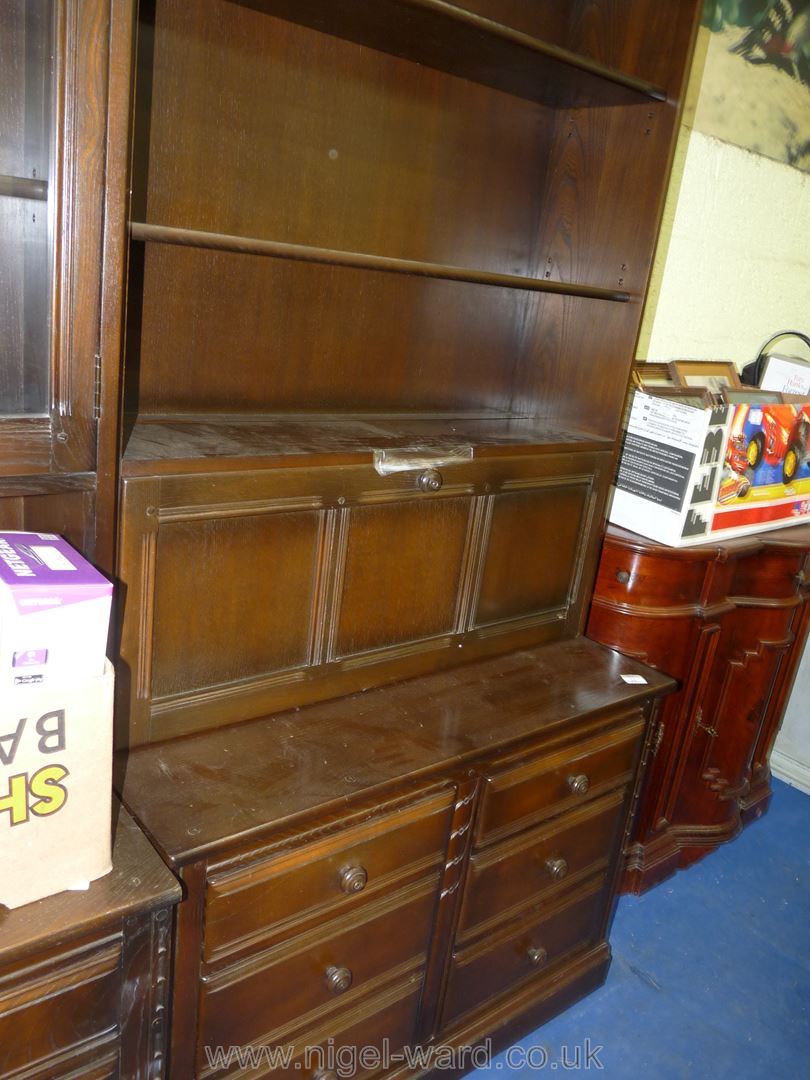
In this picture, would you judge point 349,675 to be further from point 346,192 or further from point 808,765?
point 808,765

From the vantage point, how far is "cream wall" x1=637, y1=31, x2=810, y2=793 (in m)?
2.51

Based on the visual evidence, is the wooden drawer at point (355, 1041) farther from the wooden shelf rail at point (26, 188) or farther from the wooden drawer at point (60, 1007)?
the wooden shelf rail at point (26, 188)

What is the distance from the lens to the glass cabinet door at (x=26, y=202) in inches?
40.8

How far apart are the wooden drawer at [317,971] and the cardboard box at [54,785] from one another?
14.5 inches

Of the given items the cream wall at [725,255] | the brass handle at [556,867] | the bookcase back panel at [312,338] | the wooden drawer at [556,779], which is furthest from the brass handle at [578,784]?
the cream wall at [725,255]

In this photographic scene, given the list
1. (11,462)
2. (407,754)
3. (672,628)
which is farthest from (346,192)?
(672,628)

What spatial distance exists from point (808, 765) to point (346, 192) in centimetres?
263

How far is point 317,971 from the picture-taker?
143 centimetres

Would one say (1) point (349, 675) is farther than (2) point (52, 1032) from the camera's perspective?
Yes

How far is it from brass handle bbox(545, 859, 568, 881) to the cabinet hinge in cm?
128

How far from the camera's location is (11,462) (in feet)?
3.62

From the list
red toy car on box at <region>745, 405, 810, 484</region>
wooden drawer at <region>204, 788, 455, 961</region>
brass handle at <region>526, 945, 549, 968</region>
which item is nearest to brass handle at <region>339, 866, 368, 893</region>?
wooden drawer at <region>204, 788, 455, 961</region>

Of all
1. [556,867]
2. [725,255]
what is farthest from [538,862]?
[725,255]

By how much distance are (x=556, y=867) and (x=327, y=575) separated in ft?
2.67
